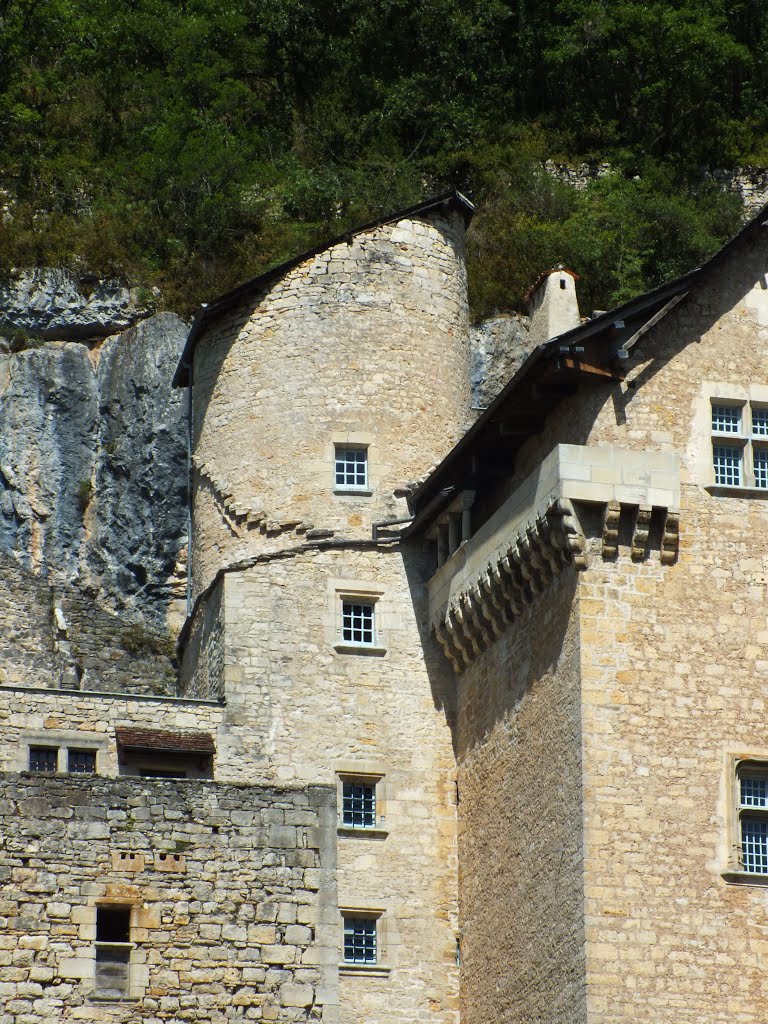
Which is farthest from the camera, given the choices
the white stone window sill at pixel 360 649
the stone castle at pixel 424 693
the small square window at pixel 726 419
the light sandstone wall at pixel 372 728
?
the white stone window sill at pixel 360 649

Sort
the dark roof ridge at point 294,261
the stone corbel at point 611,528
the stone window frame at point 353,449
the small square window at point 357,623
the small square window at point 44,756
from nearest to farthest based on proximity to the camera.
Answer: the stone corbel at point 611,528 < the small square window at point 44,756 < the small square window at point 357,623 < the stone window frame at point 353,449 < the dark roof ridge at point 294,261

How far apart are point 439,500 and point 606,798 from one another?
6528 millimetres

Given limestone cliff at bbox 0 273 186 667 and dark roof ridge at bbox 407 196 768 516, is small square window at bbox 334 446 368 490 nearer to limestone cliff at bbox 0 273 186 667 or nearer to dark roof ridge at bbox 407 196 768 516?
dark roof ridge at bbox 407 196 768 516

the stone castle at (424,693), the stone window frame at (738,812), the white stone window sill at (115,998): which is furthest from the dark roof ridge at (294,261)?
the white stone window sill at (115,998)

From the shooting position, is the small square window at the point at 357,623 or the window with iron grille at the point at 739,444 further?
the small square window at the point at 357,623

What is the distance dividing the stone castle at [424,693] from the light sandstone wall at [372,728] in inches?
1.7

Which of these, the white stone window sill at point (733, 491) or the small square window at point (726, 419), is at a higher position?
the small square window at point (726, 419)

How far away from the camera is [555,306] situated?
1367 inches

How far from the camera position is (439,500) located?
33.2 m

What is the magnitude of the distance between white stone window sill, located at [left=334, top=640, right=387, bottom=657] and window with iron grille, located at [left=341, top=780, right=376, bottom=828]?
6.47ft

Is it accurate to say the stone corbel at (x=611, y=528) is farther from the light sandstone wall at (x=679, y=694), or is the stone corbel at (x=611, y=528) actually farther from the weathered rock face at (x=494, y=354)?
the weathered rock face at (x=494, y=354)

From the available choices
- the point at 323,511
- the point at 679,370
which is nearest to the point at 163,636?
the point at 323,511

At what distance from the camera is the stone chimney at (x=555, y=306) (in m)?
34.6

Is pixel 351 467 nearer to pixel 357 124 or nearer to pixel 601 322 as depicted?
pixel 601 322
